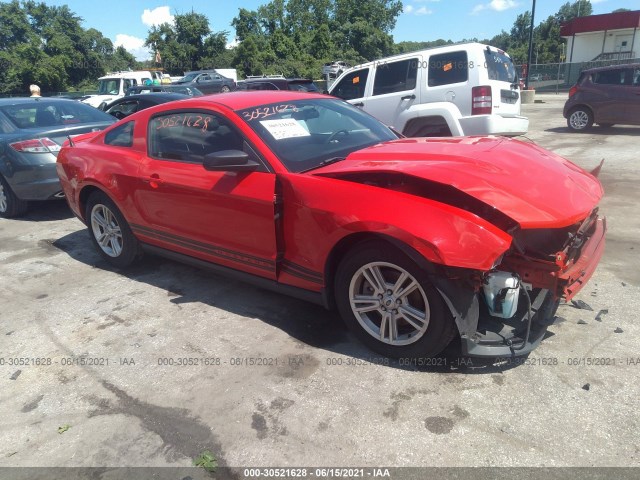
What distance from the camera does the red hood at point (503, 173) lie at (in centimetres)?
268

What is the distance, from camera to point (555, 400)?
2604 millimetres

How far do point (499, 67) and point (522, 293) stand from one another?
599 centimetres

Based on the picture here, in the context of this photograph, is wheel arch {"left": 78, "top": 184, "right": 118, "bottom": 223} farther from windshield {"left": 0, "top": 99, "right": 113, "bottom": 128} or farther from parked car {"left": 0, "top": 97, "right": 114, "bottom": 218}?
windshield {"left": 0, "top": 99, "right": 113, "bottom": 128}

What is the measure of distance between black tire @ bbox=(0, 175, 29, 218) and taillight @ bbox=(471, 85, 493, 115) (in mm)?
6684

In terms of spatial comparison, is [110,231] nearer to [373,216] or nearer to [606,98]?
[373,216]

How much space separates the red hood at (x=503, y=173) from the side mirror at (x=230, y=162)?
1.63ft

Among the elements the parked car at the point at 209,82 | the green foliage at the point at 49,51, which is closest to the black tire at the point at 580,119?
the parked car at the point at 209,82

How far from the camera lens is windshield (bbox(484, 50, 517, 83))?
24.3 feet

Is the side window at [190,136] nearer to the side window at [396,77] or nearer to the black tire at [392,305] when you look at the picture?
the black tire at [392,305]

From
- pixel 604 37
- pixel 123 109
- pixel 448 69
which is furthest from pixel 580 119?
pixel 604 37

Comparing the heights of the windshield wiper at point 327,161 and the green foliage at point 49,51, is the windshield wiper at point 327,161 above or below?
below

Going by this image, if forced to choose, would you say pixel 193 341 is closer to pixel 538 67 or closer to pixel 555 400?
pixel 555 400

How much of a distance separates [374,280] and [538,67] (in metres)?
37.9

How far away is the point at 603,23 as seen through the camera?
35.1 metres
